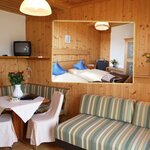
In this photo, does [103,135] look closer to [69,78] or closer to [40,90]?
Result: [69,78]

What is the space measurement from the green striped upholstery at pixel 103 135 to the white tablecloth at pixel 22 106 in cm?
48

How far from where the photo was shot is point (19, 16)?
3.99 metres

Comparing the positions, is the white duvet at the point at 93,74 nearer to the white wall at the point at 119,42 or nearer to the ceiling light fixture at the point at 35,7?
the white wall at the point at 119,42

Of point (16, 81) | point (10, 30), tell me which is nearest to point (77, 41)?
point (16, 81)

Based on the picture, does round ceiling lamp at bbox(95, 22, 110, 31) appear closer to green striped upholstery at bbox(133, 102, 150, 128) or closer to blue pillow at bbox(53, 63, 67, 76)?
blue pillow at bbox(53, 63, 67, 76)

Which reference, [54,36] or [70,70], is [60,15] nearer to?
[54,36]

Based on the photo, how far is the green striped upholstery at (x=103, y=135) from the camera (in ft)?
7.01

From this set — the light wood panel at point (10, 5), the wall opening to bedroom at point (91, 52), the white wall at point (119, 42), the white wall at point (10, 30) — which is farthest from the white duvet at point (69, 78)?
the light wood panel at point (10, 5)

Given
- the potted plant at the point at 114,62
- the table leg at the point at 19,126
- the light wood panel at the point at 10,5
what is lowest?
the table leg at the point at 19,126

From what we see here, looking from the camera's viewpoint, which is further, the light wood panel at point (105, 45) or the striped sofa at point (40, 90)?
the striped sofa at point (40, 90)

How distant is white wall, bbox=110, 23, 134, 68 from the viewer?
3.21 m

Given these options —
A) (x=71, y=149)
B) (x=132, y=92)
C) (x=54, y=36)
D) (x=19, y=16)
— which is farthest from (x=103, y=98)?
(x=19, y=16)

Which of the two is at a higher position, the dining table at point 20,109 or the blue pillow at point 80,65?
the blue pillow at point 80,65

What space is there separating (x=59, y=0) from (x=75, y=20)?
457 millimetres
